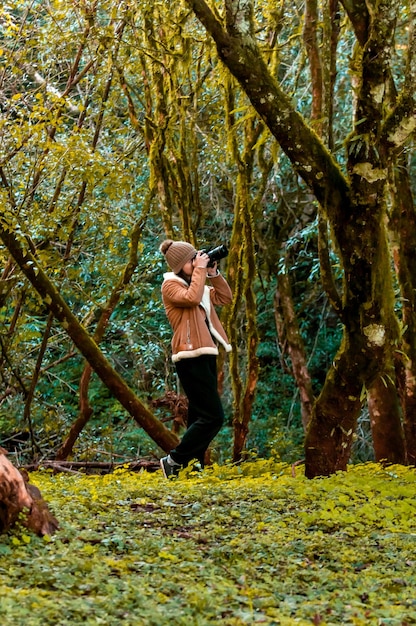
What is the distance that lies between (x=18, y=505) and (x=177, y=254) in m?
3.94

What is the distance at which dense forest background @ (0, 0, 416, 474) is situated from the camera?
620cm

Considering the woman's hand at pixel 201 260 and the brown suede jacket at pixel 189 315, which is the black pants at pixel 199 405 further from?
the woman's hand at pixel 201 260

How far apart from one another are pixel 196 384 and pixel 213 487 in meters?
1.46

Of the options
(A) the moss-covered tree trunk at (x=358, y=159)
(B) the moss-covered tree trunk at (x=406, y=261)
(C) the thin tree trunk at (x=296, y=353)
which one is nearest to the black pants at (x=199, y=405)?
(A) the moss-covered tree trunk at (x=358, y=159)

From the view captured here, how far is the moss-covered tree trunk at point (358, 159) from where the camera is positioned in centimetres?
604

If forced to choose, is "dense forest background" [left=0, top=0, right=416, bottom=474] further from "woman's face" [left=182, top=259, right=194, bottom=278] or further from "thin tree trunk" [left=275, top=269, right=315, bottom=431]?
"woman's face" [left=182, top=259, right=194, bottom=278]

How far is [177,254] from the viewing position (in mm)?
7805

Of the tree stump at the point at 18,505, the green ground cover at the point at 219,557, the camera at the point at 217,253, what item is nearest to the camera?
the green ground cover at the point at 219,557

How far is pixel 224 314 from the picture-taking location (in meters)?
10.3

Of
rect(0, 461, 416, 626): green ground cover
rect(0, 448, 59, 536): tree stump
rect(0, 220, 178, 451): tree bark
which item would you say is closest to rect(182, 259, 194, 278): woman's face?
rect(0, 220, 178, 451): tree bark

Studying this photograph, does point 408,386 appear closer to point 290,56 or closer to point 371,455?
point 371,455

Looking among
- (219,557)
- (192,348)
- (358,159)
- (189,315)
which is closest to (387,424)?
(192,348)

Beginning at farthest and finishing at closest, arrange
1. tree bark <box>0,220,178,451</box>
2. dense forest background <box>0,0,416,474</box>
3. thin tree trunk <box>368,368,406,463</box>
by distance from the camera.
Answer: tree bark <box>0,220,178,451</box>
thin tree trunk <box>368,368,406,463</box>
dense forest background <box>0,0,416,474</box>

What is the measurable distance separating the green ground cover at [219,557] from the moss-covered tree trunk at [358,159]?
1.10 meters
